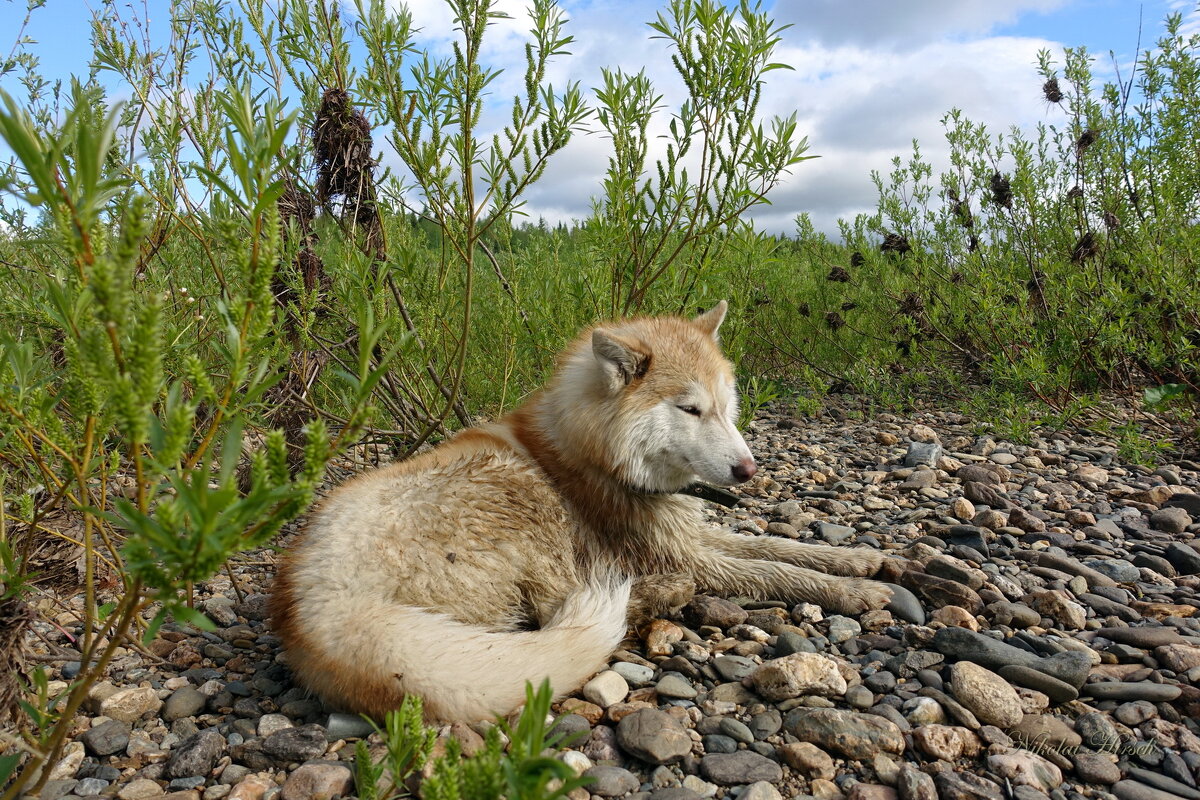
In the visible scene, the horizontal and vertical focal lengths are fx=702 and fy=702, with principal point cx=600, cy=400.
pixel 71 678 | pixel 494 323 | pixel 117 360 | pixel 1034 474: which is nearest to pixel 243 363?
pixel 117 360

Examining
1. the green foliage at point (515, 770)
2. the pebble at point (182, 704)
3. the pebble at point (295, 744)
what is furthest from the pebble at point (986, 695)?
the pebble at point (182, 704)

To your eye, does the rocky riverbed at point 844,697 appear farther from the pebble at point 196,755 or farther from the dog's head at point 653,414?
the dog's head at point 653,414

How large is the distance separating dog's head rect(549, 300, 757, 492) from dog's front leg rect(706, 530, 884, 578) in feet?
1.63

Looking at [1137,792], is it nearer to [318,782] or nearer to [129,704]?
[318,782]

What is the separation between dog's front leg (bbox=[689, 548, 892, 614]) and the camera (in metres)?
3.10

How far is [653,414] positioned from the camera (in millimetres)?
3363

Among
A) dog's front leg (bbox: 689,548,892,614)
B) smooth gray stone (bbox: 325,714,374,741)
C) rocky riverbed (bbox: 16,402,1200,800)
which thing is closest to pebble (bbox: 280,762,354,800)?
rocky riverbed (bbox: 16,402,1200,800)

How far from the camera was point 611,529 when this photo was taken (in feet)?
11.2

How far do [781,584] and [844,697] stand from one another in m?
0.86

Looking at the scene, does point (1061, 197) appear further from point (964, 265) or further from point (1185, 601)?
point (1185, 601)

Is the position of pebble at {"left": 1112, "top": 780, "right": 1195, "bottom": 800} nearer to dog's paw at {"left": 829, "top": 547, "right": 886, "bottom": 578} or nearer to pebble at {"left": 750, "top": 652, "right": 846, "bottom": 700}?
pebble at {"left": 750, "top": 652, "right": 846, "bottom": 700}

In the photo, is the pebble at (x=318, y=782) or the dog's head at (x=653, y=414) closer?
the pebble at (x=318, y=782)

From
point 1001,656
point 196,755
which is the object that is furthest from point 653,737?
Answer: point 196,755

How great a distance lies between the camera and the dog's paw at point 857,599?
3.08 meters
